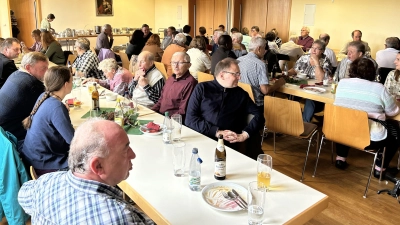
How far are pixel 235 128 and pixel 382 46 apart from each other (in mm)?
6269

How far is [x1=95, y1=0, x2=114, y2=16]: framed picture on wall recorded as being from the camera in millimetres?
13077

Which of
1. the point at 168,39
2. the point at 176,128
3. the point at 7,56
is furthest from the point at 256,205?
the point at 168,39

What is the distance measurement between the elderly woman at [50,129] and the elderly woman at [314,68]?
314cm

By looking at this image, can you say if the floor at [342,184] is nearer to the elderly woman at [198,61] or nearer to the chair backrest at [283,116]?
the chair backrest at [283,116]

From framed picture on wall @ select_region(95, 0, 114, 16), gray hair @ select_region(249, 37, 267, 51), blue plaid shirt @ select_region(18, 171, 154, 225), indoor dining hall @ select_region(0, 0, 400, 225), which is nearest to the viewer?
blue plaid shirt @ select_region(18, 171, 154, 225)

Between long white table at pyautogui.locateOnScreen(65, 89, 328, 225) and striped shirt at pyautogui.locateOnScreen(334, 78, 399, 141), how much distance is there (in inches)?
68.5

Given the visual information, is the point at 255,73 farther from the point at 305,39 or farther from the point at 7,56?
the point at 305,39

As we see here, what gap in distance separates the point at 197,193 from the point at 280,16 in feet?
30.1

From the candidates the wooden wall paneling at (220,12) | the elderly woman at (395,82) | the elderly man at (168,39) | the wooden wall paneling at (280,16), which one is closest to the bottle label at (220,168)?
the elderly woman at (395,82)

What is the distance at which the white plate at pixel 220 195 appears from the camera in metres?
1.64

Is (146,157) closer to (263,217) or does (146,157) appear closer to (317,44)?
(263,217)

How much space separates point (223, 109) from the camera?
3.03 metres

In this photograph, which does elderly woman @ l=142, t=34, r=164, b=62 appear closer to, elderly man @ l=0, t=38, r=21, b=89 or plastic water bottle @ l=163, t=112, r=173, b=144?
elderly man @ l=0, t=38, r=21, b=89

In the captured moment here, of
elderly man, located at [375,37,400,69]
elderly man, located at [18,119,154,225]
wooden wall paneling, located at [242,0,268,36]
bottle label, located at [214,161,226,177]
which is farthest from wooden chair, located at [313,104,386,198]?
wooden wall paneling, located at [242,0,268,36]
